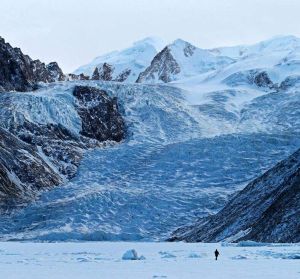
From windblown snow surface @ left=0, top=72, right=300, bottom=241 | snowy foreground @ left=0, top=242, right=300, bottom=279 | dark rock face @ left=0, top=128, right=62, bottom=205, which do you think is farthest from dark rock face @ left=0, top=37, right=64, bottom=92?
snowy foreground @ left=0, top=242, right=300, bottom=279

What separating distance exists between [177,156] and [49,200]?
2822cm

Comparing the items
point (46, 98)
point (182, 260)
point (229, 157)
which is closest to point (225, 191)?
point (229, 157)

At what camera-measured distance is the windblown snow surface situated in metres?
104

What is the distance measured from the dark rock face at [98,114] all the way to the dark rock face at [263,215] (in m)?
55.4

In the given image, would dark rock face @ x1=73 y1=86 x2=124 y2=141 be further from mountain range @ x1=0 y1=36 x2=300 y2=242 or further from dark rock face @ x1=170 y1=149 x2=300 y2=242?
dark rock face @ x1=170 y1=149 x2=300 y2=242

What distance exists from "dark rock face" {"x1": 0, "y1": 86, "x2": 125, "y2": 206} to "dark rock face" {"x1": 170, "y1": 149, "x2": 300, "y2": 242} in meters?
34.1

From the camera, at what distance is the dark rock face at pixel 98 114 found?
497 feet

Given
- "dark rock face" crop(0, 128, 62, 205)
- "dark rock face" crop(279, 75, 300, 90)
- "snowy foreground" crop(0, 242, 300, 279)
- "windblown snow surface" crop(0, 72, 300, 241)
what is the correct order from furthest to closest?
"dark rock face" crop(279, 75, 300, 90) < "dark rock face" crop(0, 128, 62, 205) < "windblown snow surface" crop(0, 72, 300, 241) < "snowy foreground" crop(0, 242, 300, 279)

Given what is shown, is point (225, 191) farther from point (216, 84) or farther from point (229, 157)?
point (216, 84)

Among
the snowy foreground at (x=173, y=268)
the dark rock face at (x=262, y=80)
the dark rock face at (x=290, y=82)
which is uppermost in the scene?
the dark rock face at (x=262, y=80)

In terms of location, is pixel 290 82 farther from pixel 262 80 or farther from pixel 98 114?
pixel 98 114

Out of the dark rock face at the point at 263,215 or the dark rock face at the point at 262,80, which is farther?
the dark rock face at the point at 262,80

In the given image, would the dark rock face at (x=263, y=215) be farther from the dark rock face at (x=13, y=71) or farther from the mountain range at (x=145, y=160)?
the dark rock face at (x=13, y=71)

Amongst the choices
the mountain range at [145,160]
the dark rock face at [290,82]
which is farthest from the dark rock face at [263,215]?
the dark rock face at [290,82]
